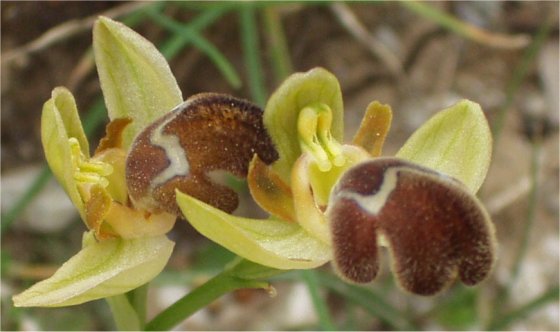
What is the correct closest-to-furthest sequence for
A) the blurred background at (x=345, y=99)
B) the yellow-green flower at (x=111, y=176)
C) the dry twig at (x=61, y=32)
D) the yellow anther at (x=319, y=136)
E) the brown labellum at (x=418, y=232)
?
the brown labellum at (x=418, y=232) → the yellow-green flower at (x=111, y=176) → the yellow anther at (x=319, y=136) → the dry twig at (x=61, y=32) → the blurred background at (x=345, y=99)

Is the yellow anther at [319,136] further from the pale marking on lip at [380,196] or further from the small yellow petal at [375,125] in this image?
the pale marking on lip at [380,196]

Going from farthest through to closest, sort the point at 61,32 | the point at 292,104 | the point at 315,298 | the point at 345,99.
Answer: the point at 345,99, the point at 61,32, the point at 315,298, the point at 292,104

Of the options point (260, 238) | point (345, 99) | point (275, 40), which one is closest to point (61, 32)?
point (275, 40)

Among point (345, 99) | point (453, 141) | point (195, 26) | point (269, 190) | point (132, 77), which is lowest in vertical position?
point (345, 99)

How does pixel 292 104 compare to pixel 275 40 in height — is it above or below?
above

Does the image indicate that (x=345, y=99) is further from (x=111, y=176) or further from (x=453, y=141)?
(x=111, y=176)

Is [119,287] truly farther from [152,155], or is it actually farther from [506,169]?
[506,169]

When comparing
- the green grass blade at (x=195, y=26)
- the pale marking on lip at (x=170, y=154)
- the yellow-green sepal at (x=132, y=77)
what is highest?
the yellow-green sepal at (x=132, y=77)

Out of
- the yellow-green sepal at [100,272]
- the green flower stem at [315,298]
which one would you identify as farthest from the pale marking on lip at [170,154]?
the green flower stem at [315,298]
